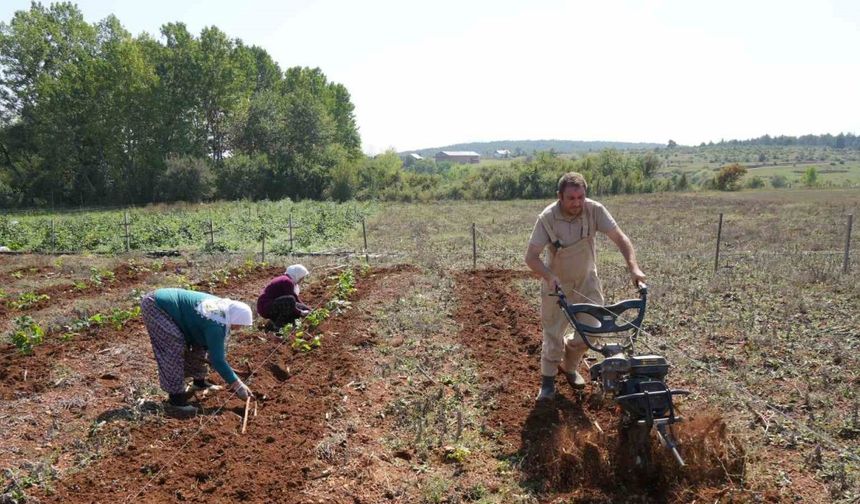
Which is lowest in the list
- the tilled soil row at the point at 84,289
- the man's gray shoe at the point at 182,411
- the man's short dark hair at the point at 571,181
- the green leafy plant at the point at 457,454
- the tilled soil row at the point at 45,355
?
the tilled soil row at the point at 84,289

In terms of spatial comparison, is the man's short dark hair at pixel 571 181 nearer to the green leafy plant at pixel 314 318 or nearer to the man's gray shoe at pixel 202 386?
the man's gray shoe at pixel 202 386

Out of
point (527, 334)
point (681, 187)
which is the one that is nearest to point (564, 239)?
point (527, 334)

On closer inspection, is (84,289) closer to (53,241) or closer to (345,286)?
(345,286)

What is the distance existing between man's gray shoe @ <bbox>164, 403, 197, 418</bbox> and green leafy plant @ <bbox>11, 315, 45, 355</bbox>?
305 cm

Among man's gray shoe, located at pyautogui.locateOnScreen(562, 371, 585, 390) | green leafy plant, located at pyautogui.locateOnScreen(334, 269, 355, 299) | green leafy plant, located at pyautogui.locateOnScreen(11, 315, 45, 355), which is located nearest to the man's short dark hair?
man's gray shoe, located at pyautogui.locateOnScreen(562, 371, 585, 390)

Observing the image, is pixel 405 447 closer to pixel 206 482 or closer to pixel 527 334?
pixel 206 482

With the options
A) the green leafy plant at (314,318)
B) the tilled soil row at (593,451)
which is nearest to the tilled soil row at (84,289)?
the green leafy plant at (314,318)

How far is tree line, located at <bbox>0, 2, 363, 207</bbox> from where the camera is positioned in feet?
127

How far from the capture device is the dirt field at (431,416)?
411cm

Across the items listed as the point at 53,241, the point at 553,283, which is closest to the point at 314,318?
the point at 553,283

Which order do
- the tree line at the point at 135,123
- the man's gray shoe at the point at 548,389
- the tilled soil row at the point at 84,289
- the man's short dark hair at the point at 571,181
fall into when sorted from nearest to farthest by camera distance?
the man's short dark hair at the point at 571,181, the man's gray shoe at the point at 548,389, the tilled soil row at the point at 84,289, the tree line at the point at 135,123

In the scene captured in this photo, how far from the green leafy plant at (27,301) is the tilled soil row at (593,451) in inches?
349

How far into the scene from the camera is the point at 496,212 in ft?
109

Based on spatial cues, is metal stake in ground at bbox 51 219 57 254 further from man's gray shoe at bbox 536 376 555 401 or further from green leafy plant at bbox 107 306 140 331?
man's gray shoe at bbox 536 376 555 401
